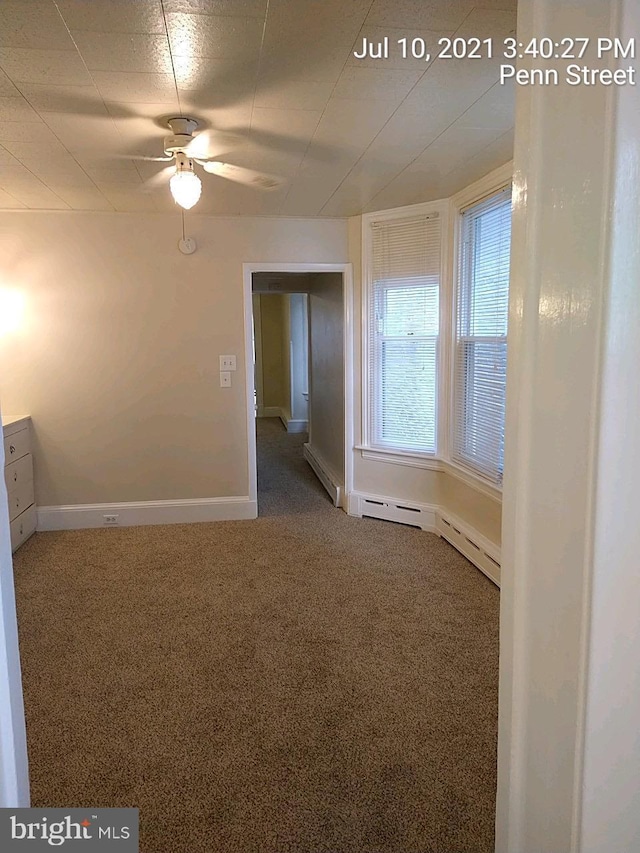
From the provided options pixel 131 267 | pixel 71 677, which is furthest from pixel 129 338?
pixel 71 677

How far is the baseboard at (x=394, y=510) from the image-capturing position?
4.16 metres

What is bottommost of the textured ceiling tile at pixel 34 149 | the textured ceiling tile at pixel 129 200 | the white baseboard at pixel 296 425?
the white baseboard at pixel 296 425

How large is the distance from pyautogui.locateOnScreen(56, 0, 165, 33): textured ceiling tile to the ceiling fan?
67cm

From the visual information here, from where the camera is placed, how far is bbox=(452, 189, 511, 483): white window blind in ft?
10.5

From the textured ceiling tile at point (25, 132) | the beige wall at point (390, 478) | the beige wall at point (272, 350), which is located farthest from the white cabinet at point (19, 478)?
the beige wall at point (272, 350)

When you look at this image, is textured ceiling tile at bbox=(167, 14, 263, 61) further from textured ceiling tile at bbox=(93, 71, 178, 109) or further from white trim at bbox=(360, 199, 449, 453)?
white trim at bbox=(360, 199, 449, 453)

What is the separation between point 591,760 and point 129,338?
4058 millimetres

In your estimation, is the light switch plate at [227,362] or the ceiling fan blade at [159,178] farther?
the light switch plate at [227,362]

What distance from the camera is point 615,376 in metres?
0.67

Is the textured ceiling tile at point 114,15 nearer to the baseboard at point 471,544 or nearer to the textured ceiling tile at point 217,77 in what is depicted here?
the textured ceiling tile at point 217,77

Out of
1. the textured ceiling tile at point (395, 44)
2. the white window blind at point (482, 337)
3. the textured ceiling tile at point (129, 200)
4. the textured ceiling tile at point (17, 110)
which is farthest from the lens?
the textured ceiling tile at point (129, 200)

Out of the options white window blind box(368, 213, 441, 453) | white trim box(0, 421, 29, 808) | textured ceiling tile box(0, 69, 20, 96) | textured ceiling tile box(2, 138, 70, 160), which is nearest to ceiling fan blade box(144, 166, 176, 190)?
textured ceiling tile box(2, 138, 70, 160)

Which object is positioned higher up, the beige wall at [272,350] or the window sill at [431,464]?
the beige wall at [272,350]

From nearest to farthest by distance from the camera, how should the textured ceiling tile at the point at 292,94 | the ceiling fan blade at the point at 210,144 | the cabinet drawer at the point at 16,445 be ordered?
1. the textured ceiling tile at the point at 292,94
2. the ceiling fan blade at the point at 210,144
3. the cabinet drawer at the point at 16,445
